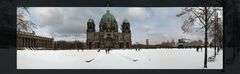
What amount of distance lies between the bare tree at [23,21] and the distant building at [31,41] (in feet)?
0.77

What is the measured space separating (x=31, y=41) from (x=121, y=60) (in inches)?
179

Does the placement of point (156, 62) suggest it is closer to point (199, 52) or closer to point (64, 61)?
point (199, 52)

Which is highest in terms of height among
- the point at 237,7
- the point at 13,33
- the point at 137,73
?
the point at 237,7

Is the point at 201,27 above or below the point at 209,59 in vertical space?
above

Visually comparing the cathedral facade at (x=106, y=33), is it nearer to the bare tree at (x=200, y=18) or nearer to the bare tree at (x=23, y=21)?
the bare tree at (x=200, y=18)

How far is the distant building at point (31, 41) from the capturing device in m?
13.1

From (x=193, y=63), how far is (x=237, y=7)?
407cm

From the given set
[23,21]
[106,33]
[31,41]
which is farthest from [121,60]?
[23,21]

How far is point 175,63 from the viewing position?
14055 mm

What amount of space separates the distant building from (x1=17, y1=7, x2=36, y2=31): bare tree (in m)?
0.24

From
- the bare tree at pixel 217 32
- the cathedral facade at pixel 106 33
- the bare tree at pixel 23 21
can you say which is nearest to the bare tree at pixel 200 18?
the bare tree at pixel 217 32

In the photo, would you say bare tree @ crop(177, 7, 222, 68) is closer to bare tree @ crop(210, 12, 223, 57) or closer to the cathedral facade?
bare tree @ crop(210, 12, 223, 57)

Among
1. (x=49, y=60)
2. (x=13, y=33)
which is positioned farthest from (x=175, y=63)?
(x=13, y=33)

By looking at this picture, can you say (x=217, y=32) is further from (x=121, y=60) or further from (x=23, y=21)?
(x=23, y=21)
